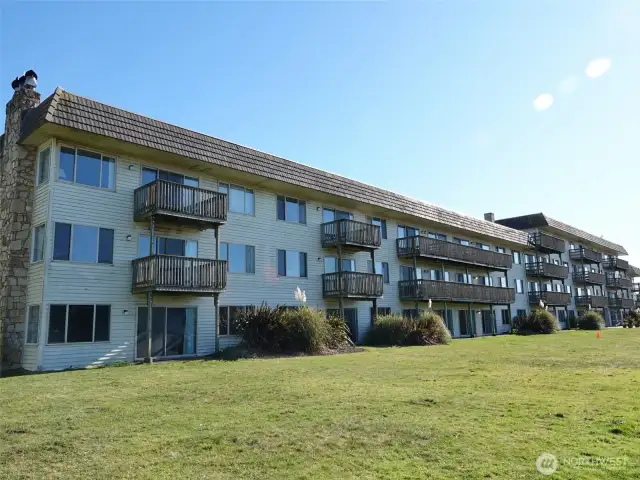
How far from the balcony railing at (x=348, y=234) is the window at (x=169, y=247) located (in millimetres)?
7807

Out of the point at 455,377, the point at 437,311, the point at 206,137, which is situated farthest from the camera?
the point at 437,311

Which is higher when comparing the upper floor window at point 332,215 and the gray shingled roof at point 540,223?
the gray shingled roof at point 540,223

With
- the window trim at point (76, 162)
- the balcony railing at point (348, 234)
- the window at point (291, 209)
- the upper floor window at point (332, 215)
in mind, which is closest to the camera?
the window trim at point (76, 162)

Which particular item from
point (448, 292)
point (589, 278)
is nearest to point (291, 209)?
point (448, 292)

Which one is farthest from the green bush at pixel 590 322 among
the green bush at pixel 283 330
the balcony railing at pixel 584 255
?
the green bush at pixel 283 330

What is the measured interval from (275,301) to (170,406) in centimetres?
1497

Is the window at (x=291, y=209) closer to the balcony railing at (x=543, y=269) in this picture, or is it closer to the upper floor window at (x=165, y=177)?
the upper floor window at (x=165, y=177)

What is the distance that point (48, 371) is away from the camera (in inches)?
603

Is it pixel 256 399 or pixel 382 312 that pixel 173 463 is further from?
pixel 382 312

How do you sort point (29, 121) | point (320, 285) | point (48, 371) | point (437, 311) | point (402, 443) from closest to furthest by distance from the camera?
point (402, 443), point (48, 371), point (29, 121), point (320, 285), point (437, 311)

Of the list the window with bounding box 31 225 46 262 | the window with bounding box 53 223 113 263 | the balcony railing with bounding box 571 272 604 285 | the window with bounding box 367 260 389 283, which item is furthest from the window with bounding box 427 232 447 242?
the balcony railing with bounding box 571 272 604 285

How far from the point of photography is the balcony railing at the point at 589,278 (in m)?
53.8

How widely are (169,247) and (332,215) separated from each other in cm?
1037

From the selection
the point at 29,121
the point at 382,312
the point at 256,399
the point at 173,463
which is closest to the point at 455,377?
the point at 256,399
